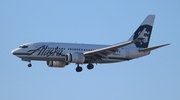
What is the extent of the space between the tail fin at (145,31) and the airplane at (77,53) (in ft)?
8.53

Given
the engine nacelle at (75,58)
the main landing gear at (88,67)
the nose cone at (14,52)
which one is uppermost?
the nose cone at (14,52)

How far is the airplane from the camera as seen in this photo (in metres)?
85.6

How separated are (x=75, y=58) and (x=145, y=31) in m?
17.7

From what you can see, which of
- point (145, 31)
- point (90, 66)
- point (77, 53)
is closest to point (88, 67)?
point (90, 66)

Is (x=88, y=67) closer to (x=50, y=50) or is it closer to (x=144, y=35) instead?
(x=50, y=50)

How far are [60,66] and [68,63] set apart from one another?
4.85 feet

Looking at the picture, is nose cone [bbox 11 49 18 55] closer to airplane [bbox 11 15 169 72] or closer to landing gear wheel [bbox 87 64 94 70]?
airplane [bbox 11 15 169 72]

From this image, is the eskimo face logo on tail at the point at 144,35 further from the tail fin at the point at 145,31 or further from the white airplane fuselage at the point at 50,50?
the white airplane fuselage at the point at 50,50

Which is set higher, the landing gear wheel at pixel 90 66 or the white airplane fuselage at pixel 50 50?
the white airplane fuselage at pixel 50 50

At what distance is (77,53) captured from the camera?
284ft

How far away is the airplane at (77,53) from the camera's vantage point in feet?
281

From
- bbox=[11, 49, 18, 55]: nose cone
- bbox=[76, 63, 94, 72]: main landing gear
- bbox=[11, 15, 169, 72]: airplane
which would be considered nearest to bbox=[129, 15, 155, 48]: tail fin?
bbox=[11, 15, 169, 72]: airplane

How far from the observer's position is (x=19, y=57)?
86312 mm

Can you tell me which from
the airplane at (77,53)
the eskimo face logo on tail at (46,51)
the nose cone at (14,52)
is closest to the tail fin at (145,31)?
the airplane at (77,53)
